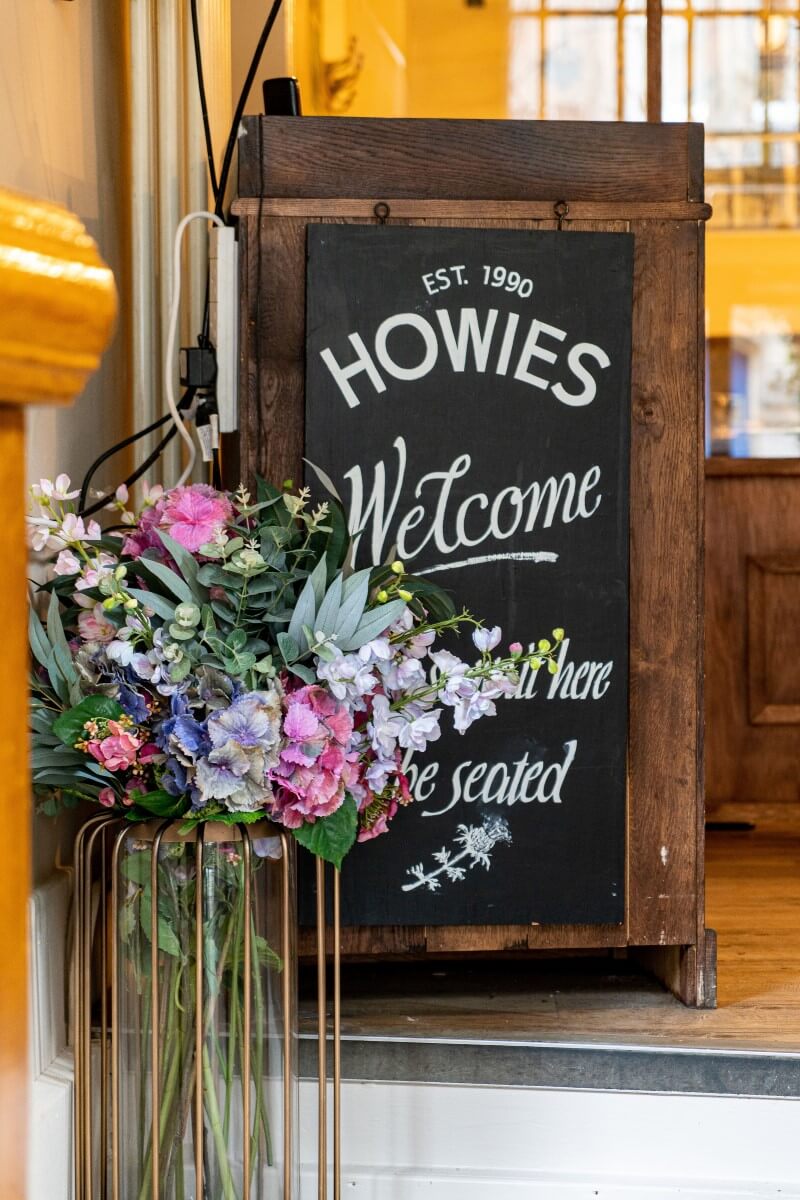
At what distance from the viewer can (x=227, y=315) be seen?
1.53 metres

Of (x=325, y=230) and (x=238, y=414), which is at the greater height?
(x=325, y=230)

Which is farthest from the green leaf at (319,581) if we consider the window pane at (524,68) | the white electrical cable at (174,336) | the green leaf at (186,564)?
the window pane at (524,68)

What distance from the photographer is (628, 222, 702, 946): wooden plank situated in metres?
1.55

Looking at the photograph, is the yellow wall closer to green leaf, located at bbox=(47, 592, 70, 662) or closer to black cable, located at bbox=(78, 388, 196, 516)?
black cable, located at bbox=(78, 388, 196, 516)

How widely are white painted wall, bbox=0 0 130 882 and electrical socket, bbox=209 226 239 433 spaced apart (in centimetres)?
17

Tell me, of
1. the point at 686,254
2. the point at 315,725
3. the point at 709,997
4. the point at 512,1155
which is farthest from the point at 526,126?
the point at 512,1155

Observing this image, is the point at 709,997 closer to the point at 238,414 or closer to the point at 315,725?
the point at 315,725

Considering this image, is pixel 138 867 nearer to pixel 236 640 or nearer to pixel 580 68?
pixel 236 640

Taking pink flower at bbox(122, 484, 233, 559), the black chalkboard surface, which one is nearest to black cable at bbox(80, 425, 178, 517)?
the black chalkboard surface

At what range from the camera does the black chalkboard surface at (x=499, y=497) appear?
1.49 metres

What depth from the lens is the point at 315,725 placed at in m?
1.05

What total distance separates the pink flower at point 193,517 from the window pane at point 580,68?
8.84 ft

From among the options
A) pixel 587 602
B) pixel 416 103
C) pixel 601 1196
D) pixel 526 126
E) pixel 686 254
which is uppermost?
pixel 416 103

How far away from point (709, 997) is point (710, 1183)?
0.73 ft
